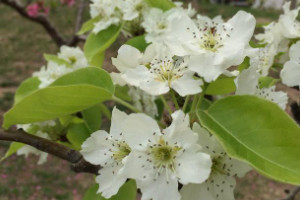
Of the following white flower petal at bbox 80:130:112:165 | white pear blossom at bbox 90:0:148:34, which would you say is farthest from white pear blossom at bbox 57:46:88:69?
white flower petal at bbox 80:130:112:165

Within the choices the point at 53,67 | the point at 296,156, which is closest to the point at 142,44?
the point at 53,67

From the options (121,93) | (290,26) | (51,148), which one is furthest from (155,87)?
(290,26)

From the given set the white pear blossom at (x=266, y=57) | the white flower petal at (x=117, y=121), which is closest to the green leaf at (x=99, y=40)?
the white pear blossom at (x=266, y=57)

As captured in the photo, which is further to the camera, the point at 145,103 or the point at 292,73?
the point at 145,103

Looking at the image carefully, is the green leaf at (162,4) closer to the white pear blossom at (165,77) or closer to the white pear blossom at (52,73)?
the white pear blossom at (52,73)

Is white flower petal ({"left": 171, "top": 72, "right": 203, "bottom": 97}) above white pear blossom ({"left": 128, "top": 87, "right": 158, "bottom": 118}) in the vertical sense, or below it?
above

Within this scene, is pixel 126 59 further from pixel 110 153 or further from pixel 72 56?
pixel 72 56

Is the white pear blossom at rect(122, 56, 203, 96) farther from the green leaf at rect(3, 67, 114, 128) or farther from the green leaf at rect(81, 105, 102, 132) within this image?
the green leaf at rect(81, 105, 102, 132)
